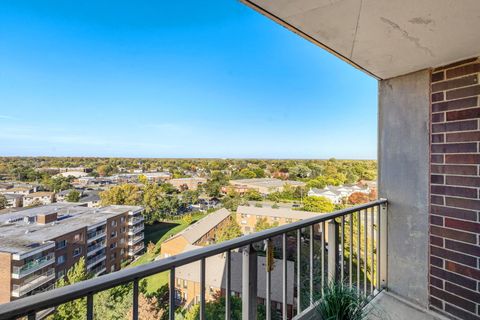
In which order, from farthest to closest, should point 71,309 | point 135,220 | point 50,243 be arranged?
point 135,220 < point 50,243 < point 71,309

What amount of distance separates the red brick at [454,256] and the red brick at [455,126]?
0.83 m

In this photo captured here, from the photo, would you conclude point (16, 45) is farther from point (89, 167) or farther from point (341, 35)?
point (341, 35)

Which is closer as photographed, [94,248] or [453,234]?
[453,234]

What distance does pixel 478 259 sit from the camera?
147 centimetres

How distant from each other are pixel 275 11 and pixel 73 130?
19406mm

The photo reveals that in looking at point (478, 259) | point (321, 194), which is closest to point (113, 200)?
point (321, 194)

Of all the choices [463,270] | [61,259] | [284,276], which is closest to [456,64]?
[463,270]

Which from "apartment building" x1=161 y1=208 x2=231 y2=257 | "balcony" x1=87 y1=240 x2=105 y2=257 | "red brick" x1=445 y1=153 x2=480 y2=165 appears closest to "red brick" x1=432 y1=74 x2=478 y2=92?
"red brick" x1=445 y1=153 x2=480 y2=165

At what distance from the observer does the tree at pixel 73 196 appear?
8.02m

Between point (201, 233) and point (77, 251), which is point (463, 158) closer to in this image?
point (77, 251)

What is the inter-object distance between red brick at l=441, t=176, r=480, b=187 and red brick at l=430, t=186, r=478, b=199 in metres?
0.03

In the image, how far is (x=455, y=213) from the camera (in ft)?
5.13

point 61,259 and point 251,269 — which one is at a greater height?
point 251,269

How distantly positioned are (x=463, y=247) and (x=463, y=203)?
291mm
